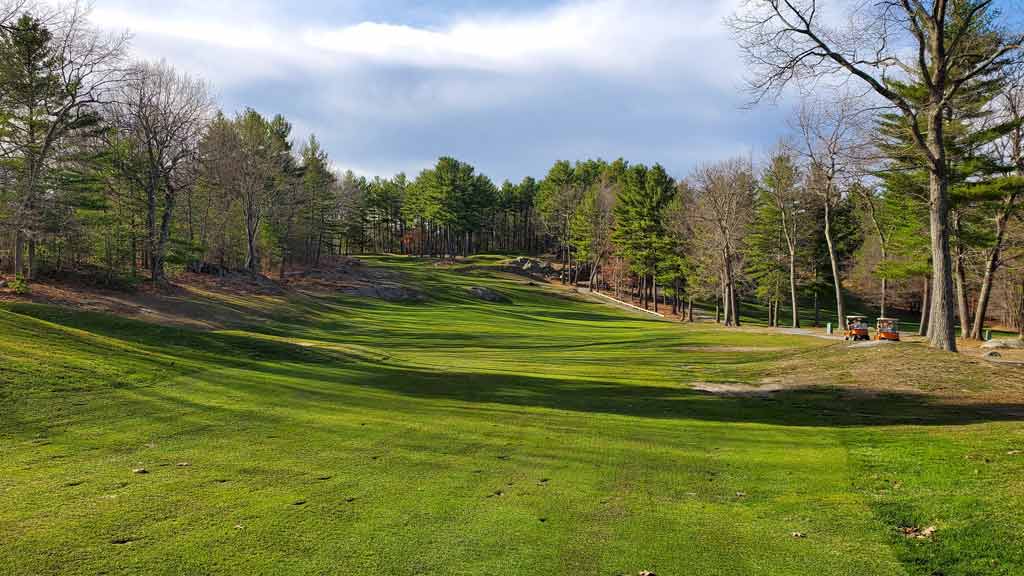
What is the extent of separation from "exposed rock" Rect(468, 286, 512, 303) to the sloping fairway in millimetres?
47365

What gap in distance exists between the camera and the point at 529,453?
9.25 m

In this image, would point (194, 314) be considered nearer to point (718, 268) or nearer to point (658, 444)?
point (658, 444)

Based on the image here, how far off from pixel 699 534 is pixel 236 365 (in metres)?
14.8

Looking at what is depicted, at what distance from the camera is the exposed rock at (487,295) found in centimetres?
6525

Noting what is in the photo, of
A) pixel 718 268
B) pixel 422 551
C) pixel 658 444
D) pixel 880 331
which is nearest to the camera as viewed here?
pixel 422 551

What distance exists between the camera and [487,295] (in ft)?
216

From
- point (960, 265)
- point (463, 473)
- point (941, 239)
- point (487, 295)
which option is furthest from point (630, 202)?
point (463, 473)

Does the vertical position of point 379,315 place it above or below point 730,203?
below

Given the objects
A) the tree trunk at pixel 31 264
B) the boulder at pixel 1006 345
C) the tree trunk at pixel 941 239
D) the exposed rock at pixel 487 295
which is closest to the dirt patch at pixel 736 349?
the tree trunk at pixel 941 239

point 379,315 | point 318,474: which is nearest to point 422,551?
point 318,474

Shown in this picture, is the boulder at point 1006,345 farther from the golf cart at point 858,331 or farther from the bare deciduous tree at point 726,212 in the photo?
the bare deciduous tree at point 726,212

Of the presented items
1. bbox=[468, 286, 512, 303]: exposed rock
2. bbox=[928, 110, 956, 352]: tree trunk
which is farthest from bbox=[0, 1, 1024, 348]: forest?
bbox=[468, 286, 512, 303]: exposed rock

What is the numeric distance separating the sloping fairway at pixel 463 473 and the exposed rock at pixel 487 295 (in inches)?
1865

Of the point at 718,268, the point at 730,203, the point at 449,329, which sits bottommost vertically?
the point at 449,329
